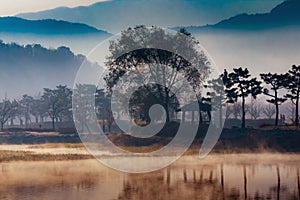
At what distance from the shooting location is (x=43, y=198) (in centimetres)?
2059

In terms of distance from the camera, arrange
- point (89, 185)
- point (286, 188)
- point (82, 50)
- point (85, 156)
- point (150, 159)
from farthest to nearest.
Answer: point (82, 50), point (85, 156), point (150, 159), point (89, 185), point (286, 188)

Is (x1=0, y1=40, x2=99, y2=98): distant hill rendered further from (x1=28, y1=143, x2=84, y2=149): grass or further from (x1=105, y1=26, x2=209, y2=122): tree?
(x1=105, y1=26, x2=209, y2=122): tree

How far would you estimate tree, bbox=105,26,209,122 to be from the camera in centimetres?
4303

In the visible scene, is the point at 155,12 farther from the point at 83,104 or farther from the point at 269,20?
the point at 83,104

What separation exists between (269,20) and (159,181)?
3719 cm

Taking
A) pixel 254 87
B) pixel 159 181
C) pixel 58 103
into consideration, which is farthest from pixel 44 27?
pixel 159 181

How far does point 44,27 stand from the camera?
80375mm

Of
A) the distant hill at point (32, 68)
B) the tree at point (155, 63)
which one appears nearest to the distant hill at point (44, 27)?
the distant hill at point (32, 68)

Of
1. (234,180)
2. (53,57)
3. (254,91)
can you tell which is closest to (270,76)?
(254,91)

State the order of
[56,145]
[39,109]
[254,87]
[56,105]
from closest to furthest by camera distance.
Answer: [254,87] < [56,145] < [56,105] < [39,109]

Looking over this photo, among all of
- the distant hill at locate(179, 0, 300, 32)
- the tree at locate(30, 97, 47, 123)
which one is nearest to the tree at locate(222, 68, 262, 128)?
the distant hill at locate(179, 0, 300, 32)

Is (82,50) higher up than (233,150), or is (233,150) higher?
(82,50)

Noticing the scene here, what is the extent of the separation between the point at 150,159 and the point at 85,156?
14.8 feet

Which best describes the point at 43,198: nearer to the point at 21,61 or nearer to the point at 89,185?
the point at 89,185
